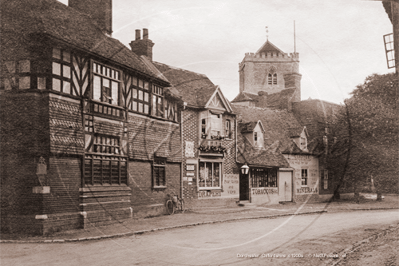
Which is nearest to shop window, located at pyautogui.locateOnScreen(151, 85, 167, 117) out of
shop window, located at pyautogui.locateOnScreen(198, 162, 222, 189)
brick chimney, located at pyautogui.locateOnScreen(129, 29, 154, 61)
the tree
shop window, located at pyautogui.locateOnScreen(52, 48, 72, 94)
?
brick chimney, located at pyautogui.locateOnScreen(129, 29, 154, 61)

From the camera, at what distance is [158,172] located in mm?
22344

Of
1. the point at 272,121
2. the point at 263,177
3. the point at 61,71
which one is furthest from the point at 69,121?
the point at 272,121

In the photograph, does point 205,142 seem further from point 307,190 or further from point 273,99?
point 273,99

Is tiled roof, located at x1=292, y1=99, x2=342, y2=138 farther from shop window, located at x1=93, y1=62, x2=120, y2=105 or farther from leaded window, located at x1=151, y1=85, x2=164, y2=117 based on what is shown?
shop window, located at x1=93, y1=62, x2=120, y2=105

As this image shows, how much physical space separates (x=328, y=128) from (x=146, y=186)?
2153 cm

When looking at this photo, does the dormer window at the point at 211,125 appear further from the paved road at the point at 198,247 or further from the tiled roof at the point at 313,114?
the tiled roof at the point at 313,114

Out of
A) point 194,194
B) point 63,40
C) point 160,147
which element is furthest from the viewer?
point 194,194

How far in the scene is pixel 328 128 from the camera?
37.1m

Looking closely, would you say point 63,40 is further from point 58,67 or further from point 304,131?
point 304,131

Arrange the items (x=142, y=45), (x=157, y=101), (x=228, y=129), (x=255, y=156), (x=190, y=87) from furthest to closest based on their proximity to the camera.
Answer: (x=255, y=156)
(x=228, y=129)
(x=190, y=87)
(x=142, y=45)
(x=157, y=101)

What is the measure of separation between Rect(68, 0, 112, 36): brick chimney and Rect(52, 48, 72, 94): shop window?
5.35 m

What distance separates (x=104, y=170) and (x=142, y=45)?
1020 centimetres

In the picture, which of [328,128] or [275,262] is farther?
[328,128]

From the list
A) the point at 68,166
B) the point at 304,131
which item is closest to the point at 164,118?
the point at 68,166
